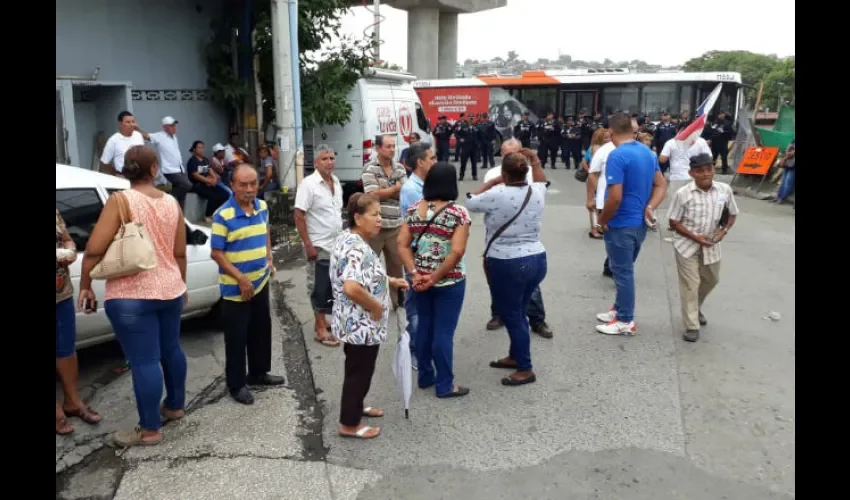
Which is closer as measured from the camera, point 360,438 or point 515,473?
point 515,473

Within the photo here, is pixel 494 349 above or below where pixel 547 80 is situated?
below

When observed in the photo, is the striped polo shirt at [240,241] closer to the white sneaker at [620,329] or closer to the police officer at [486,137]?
the white sneaker at [620,329]

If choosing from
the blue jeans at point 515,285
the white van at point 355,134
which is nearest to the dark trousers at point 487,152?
the white van at point 355,134

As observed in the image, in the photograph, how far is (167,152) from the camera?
385 inches

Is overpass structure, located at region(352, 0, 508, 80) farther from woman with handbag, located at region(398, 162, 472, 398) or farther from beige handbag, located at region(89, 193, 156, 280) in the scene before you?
beige handbag, located at region(89, 193, 156, 280)

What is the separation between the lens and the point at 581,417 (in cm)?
451

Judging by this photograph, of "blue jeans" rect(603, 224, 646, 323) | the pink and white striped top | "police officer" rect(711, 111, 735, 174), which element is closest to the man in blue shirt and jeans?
"blue jeans" rect(603, 224, 646, 323)

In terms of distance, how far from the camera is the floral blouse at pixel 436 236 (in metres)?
4.46

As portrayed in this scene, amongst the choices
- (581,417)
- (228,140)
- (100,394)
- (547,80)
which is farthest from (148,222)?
(547,80)

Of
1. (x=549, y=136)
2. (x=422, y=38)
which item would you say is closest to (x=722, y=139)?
(x=549, y=136)

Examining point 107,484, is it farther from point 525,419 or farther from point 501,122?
point 501,122

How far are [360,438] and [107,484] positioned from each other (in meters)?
1.40

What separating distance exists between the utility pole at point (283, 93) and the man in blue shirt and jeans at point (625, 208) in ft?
19.5
